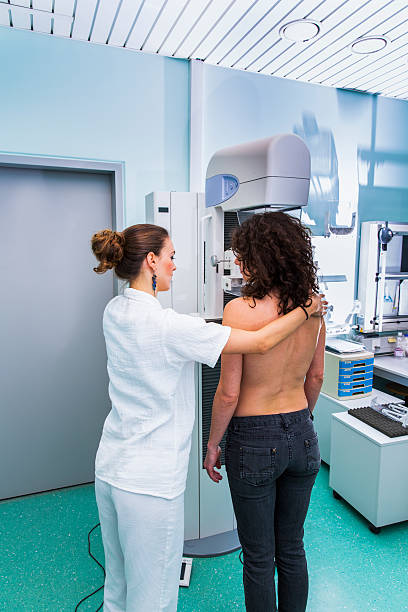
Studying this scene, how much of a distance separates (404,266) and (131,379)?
2.89 meters

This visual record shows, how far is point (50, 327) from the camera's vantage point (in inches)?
102

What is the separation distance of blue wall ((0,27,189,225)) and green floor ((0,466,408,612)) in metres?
1.78

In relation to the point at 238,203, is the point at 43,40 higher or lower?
higher

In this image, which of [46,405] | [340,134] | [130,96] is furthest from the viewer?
[340,134]

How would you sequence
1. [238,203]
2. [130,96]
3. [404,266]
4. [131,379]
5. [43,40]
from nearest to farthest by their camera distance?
[131,379]
[238,203]
[43,40]
[130,96]
[404,266]

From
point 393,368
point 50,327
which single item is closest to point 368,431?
point 393,368

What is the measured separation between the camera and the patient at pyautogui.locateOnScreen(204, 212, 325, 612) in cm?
128

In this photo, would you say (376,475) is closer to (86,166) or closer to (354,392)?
(354,392)

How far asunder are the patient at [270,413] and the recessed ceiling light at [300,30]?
4.45ft

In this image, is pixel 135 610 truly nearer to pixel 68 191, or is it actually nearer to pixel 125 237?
pixel 125 237

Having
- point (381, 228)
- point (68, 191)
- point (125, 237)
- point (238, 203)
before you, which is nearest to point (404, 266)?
point (381, 228)

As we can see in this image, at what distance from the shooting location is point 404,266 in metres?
3.38

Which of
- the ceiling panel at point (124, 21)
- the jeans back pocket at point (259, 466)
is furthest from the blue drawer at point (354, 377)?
the ceiling panel at point (124, 21)

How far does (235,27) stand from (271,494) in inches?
84.6
